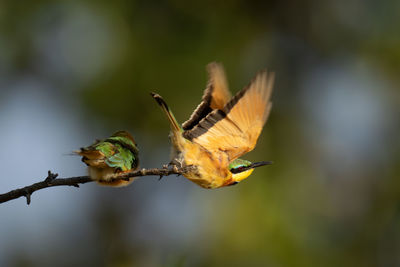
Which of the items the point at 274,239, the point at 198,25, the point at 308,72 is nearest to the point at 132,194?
the point at 274,239

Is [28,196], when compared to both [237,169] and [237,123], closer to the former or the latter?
[237,123]

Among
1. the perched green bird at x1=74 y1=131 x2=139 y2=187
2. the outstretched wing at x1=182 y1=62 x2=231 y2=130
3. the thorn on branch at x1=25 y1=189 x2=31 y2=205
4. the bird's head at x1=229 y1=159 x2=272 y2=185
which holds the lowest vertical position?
the bird's head at x1=229 y1=159 x2=272 y2=185

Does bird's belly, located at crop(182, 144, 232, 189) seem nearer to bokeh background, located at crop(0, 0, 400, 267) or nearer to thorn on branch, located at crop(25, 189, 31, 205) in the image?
thorn on branch, located at crop(25, 189, 31, 205)

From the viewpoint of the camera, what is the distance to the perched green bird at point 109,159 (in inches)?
72.1

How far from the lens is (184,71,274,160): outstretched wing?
1779 mm

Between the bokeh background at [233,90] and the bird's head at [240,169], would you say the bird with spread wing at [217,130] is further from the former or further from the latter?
the bokeh background at [233,90]

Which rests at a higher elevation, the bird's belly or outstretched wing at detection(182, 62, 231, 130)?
outstretched wing at detection(182, 62, 231, 130)

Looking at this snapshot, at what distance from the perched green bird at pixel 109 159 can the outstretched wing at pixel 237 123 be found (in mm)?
299

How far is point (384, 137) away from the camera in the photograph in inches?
310

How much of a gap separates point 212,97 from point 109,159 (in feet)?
1.45

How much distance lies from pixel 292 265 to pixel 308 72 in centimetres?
344

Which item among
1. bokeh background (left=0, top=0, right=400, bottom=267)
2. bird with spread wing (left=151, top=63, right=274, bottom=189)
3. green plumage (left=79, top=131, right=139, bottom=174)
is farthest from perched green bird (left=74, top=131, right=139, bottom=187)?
bokeh background (left=0, top=0, right=400, bottom=267)

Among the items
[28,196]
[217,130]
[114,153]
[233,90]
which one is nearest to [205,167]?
[217,130]

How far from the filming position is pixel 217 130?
74.6 inches
